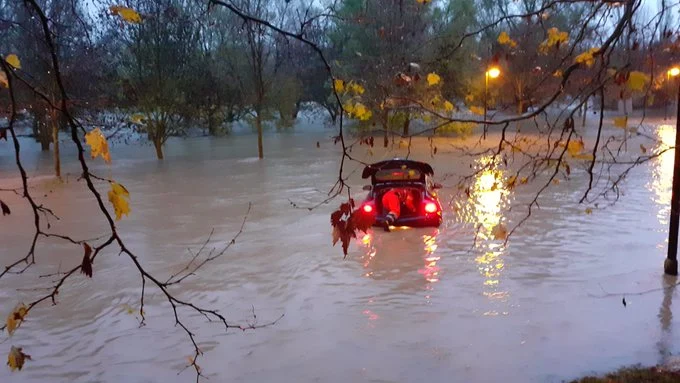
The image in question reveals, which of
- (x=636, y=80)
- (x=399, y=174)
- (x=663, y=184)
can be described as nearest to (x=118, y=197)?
(x=636, y=80)

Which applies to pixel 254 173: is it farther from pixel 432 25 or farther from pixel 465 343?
pixel 465 343

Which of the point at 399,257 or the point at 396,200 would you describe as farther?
the point at 396,200

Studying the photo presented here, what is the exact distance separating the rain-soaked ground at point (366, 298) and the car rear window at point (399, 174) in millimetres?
1044

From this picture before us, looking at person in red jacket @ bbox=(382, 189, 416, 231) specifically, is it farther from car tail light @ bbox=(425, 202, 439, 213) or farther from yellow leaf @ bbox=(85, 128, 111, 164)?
yellow leaf @ bbox=(85, 128, 111, 164)

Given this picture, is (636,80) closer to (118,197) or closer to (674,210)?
(118,197)

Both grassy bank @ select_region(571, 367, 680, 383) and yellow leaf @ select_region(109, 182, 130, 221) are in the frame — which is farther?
grassy bank @ select_region(571, 367, 680, 383)

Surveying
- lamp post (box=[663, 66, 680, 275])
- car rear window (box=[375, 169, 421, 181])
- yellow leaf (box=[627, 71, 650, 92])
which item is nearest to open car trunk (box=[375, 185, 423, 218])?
car rear window (box=[375, 169, 421, 181])

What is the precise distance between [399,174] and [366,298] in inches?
176

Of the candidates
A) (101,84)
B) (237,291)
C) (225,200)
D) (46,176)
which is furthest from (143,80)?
(237,291)

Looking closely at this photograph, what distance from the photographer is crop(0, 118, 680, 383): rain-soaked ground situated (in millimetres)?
5754

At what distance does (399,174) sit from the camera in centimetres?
1164

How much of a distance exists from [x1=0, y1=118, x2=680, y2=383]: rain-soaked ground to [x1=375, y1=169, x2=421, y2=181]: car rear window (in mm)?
1044

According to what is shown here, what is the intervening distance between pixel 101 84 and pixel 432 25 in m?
14.5

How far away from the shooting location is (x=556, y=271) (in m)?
8.57
